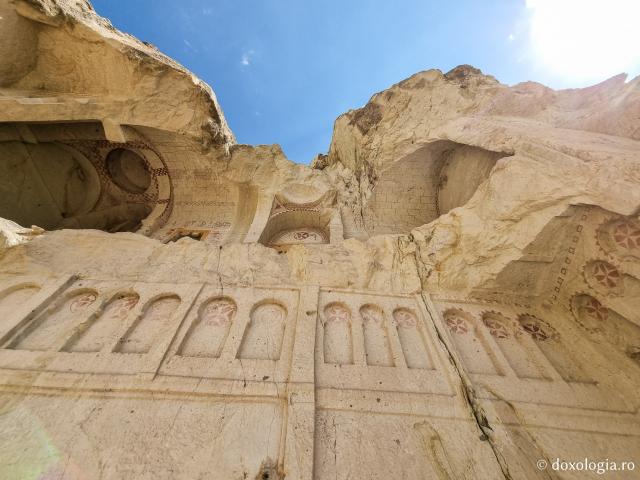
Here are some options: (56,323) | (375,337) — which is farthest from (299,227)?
(56,323)

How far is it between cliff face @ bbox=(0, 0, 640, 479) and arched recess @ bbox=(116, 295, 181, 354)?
0.03 metres

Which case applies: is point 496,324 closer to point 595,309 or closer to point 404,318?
point 595,309

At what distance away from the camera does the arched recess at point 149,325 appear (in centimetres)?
365

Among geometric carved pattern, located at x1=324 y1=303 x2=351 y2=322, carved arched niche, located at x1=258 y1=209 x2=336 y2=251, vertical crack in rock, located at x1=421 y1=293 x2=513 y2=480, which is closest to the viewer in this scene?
vertical crack in rock, located at x1=421 y1=293 x2=513 y2=480

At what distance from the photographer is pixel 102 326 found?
396cm

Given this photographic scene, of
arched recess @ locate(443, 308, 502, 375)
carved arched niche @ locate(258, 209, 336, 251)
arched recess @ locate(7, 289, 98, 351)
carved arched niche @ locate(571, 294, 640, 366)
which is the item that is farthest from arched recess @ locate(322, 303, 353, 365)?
carved arched niche @ locate(571, 294, 640, 366)

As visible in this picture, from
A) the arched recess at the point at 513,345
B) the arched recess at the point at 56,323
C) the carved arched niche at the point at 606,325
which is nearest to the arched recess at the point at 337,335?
the arched recess at the point at 513,345

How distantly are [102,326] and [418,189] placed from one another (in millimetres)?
8020

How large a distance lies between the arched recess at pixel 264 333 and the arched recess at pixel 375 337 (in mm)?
1317

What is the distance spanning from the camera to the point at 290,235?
813cm

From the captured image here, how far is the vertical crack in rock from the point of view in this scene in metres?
2.63

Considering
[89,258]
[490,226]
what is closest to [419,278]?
[490,226]

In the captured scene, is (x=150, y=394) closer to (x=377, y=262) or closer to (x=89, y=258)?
(x=89, y=258)

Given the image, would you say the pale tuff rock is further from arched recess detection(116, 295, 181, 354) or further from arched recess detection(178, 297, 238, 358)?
arched recess detection(178, 297, 238, 358)
